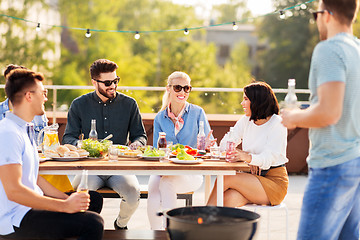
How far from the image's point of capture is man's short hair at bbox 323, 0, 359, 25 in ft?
7.22

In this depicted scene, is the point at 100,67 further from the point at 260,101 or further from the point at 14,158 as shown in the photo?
the point at 14,158

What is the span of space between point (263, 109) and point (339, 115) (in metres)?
1.43

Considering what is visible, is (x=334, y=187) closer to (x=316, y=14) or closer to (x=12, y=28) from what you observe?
(x=316, y=14)

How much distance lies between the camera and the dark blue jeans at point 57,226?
252cm

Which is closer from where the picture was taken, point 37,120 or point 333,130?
point 333,130

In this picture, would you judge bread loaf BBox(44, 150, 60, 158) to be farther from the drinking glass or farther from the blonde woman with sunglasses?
the blonde woman with sunglasses

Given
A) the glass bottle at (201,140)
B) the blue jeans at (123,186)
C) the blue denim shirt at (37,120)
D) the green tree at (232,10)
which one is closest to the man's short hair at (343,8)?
the glass bottle at (201,140)

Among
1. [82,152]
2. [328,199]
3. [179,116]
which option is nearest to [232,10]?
[179,116]

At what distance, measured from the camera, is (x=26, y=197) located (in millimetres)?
2469

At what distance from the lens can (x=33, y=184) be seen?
2.64 meters

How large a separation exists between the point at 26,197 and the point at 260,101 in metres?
1.71

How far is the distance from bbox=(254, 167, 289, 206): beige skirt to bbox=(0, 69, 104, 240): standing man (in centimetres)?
122

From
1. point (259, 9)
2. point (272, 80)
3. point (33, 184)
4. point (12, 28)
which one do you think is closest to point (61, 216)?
point (33, 184)

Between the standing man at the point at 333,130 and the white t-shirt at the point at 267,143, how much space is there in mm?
1173
